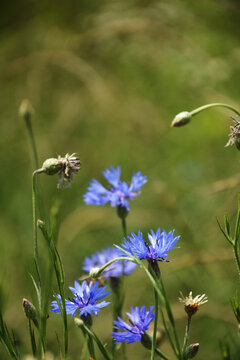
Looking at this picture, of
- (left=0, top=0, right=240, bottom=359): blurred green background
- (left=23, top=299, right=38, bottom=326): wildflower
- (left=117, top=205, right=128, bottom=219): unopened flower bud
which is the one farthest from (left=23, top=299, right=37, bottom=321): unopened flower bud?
(left=0, top=0, right=240, bottom=359): blurred green background

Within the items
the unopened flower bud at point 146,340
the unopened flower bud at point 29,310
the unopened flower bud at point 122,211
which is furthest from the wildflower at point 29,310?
the unopened flower bud at point 122,211

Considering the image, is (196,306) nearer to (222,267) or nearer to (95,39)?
(222,267)

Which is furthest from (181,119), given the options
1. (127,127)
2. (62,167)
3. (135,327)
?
(127,127)

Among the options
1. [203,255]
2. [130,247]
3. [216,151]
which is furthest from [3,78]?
[130,247]

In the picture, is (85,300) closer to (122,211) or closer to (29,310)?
(29,310)

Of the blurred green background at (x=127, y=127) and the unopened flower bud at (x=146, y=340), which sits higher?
the blurred green background at (x=127, y=127)

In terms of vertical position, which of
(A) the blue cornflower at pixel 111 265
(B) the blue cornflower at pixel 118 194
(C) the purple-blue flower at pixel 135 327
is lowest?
(C) the purple-blue flower at pixel 135 327

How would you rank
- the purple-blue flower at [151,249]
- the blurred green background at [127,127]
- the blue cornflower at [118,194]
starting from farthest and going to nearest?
the blurred green background at [127,127]
the blue cornflower at [118,194]
the purple-blue flower at [151,249]

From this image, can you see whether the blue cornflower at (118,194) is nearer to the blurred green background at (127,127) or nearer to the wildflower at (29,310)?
the wildflower at (29,310)
